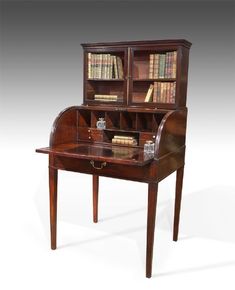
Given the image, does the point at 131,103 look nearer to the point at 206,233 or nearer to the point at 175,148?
the point at 175,148

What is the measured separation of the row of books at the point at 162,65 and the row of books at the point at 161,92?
2.9 inches

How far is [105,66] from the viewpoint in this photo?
3631mm

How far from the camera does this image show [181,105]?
3412mm

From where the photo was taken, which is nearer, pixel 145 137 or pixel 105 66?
pixel 145 137

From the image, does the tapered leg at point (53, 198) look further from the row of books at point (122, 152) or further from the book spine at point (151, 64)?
the book spine at point (151, 64)

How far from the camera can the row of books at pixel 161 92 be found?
336 cm

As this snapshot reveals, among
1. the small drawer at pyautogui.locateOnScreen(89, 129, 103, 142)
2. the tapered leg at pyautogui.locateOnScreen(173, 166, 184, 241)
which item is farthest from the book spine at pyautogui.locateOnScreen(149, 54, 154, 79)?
the tapered leg at pyautogui.locateOnScreen(173, 166, 184, 241)

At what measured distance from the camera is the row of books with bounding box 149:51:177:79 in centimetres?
332

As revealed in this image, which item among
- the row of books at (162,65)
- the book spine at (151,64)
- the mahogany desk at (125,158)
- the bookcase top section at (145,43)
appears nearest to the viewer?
the mahogany desk at (125,158)

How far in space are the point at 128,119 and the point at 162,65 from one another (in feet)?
1.97

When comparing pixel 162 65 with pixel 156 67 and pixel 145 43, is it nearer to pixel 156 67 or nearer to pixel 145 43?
pixel 156 67

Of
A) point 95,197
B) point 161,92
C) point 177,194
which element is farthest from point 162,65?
point 95,197

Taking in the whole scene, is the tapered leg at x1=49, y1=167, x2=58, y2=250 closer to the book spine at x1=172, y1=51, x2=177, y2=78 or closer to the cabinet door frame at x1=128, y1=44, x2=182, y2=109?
the cabinet door frame at x1=128, y1=44, x2=182, y2=109

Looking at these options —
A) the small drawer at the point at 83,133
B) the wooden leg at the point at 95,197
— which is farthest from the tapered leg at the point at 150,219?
the wooden leg at the point at 95,197
